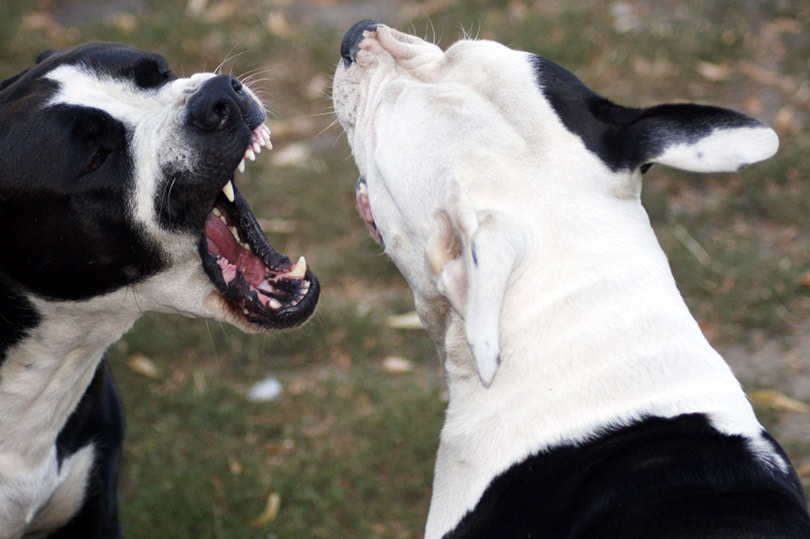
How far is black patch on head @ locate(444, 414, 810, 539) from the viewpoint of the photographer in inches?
83.4

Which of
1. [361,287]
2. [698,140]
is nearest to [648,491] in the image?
[698,140]

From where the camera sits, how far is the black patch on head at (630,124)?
2547mm

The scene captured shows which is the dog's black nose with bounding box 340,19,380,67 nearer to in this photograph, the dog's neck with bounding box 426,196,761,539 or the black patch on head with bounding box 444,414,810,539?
the dog's neck with bounding box 426,196,761,539

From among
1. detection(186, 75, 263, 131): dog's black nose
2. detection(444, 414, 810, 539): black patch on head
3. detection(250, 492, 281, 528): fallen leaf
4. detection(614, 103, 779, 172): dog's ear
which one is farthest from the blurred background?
detection(444, 414, 810, 539): black patch on head

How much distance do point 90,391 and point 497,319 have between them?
68.3 inches

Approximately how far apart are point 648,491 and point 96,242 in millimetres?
1633

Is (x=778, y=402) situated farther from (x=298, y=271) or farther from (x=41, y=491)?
(x=41, y=491)

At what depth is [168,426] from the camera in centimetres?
428

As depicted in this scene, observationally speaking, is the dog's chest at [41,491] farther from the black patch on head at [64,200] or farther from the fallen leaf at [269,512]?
the fallen leaf at [269,512]

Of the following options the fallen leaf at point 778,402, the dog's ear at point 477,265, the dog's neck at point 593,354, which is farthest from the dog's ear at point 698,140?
the fallen leaf at point 778,402

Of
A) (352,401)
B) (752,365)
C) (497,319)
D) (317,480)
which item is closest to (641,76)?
(752,365)

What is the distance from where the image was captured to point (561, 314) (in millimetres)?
2385

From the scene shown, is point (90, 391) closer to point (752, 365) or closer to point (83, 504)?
point (83, 504)

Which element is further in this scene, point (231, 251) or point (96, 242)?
point (231, 251)
